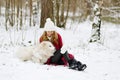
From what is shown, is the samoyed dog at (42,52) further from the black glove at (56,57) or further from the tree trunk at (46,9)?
the tree trunk at (46,9)

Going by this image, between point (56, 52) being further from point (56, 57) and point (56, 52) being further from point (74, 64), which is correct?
point (74, 64)

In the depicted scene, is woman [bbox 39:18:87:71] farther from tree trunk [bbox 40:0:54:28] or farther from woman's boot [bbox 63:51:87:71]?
tree trunk [bbox 40:0:54:28]

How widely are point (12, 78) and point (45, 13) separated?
10.1 meters

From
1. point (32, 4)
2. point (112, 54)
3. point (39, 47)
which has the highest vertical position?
point (32, 4)

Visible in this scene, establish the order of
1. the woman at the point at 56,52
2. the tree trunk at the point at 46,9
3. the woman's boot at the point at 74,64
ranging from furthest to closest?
the tree trunk at the point at 46,9
the woman at the point at 56,52
the woman's boot at the point at 74,64

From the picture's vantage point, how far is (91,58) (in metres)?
8.85

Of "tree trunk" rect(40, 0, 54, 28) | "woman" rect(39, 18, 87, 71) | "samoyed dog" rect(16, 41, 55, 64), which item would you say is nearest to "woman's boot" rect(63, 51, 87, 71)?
"woman" rect(39, 18, 87, 71)

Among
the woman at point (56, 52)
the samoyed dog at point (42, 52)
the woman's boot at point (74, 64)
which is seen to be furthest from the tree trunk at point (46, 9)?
the woman's boot at point (74, 64)

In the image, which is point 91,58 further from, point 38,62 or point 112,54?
point 38,62

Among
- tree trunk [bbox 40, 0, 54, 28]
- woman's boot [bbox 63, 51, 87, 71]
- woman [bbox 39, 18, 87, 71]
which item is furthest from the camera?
tree trunk [bbox 40, 0, 54, 28]

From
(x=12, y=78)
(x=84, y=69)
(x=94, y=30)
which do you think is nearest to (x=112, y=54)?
(x=94, y=30)

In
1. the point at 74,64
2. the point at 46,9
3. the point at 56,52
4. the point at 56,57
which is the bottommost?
the point at 74,64

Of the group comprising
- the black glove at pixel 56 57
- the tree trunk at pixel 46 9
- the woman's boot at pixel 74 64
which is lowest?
the woman's boot at pixel 74 64

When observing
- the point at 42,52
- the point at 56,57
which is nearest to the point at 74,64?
the point at 56,57
